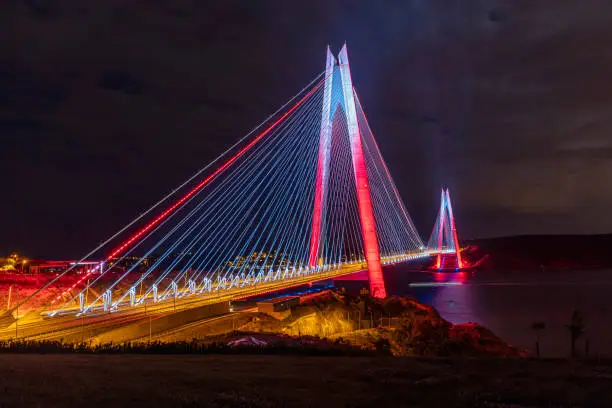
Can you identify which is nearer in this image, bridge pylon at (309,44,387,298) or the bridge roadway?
the bridge roadway

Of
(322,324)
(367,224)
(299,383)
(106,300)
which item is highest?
(367,224)

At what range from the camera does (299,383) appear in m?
5.70

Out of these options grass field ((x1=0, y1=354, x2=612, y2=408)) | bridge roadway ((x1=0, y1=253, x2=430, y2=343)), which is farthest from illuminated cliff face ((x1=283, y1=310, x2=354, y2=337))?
grass field ((x1=0, y1=354, x2=612, y2=408))

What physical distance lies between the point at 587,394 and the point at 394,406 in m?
1.83

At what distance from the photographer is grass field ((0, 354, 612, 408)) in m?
4.89

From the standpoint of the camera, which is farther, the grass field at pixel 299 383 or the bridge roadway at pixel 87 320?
the bridge roadway at pixel 87 320

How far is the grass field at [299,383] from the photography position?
4.89 metres

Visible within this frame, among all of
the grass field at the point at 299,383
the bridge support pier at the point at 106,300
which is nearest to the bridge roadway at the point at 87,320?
the bridge support pier at the point at 106,300

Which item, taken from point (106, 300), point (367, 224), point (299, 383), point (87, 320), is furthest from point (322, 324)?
point (299, 383)

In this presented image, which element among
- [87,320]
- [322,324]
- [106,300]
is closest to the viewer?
[87,320]

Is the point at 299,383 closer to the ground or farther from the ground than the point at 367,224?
closer to the ground

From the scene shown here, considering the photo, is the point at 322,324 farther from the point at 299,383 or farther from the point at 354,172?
the point at 299,383

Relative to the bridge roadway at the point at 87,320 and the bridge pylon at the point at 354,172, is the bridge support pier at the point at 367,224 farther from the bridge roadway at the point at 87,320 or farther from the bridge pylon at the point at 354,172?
the bridge roadway at the point at 87,320

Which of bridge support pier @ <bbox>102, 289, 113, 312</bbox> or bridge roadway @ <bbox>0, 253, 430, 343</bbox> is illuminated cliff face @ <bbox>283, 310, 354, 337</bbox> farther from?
bridge support pier @ <bbox>102, 289, 113, 312</bbox>
